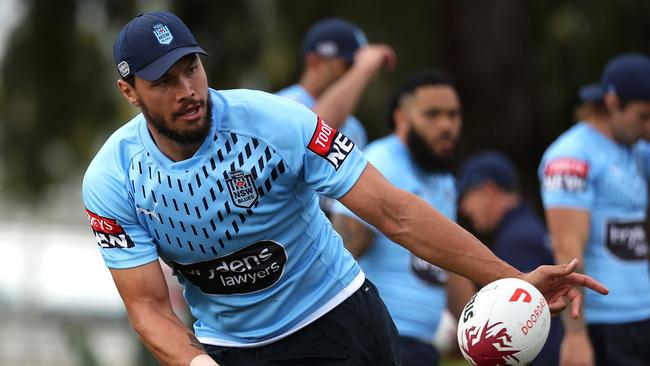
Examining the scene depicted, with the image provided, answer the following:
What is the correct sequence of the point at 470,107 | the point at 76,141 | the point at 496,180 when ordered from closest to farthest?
the point at 496,180 < the point at 470,107 < the point at 76,141

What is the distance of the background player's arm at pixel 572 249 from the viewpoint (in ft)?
25.2

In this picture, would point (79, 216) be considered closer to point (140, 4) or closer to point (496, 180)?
point (140, 4)

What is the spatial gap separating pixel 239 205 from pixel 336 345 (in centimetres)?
74

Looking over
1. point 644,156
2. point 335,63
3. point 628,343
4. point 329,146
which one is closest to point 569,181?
point 644,156

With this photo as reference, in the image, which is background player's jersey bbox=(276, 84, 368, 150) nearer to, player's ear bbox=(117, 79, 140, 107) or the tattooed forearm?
player's ear bbox=(117, 79, 140, 107)

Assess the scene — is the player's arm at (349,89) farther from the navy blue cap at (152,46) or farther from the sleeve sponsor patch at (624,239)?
the navy blue cap at (152,46)

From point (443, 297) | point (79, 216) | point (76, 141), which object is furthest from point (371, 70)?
point (79, 216)

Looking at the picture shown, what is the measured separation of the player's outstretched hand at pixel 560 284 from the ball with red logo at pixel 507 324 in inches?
2.7

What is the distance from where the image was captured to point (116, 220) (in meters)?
5.58

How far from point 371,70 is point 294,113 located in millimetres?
3124

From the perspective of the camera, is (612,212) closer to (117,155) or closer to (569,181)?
(569,181)

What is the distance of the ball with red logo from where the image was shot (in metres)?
5.31

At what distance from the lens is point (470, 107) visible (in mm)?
15672

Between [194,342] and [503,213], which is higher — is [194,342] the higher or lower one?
the higher one
